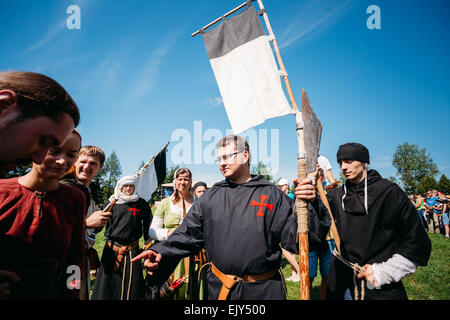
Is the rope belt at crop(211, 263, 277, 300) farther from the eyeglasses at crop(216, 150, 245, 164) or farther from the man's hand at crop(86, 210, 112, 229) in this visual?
the man's hand at crop(86, 210, 112, 229)

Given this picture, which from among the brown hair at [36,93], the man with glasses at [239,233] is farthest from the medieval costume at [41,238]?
the brown hair at [36,93]

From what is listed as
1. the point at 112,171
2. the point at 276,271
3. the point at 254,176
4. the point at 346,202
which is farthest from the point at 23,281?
the point at 112,171

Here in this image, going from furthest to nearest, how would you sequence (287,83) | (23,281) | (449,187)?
(449,187) → (287,83) → (23,281)

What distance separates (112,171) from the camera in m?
→ 73.6

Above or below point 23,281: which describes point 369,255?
below

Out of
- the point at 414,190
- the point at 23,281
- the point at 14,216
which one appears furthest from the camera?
the point at 414,190

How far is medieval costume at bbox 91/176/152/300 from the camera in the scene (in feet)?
11.7

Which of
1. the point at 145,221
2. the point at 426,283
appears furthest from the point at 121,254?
the point at 426,283

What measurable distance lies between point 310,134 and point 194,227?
1708 mm

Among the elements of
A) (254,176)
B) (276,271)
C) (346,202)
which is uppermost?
(254,176)
